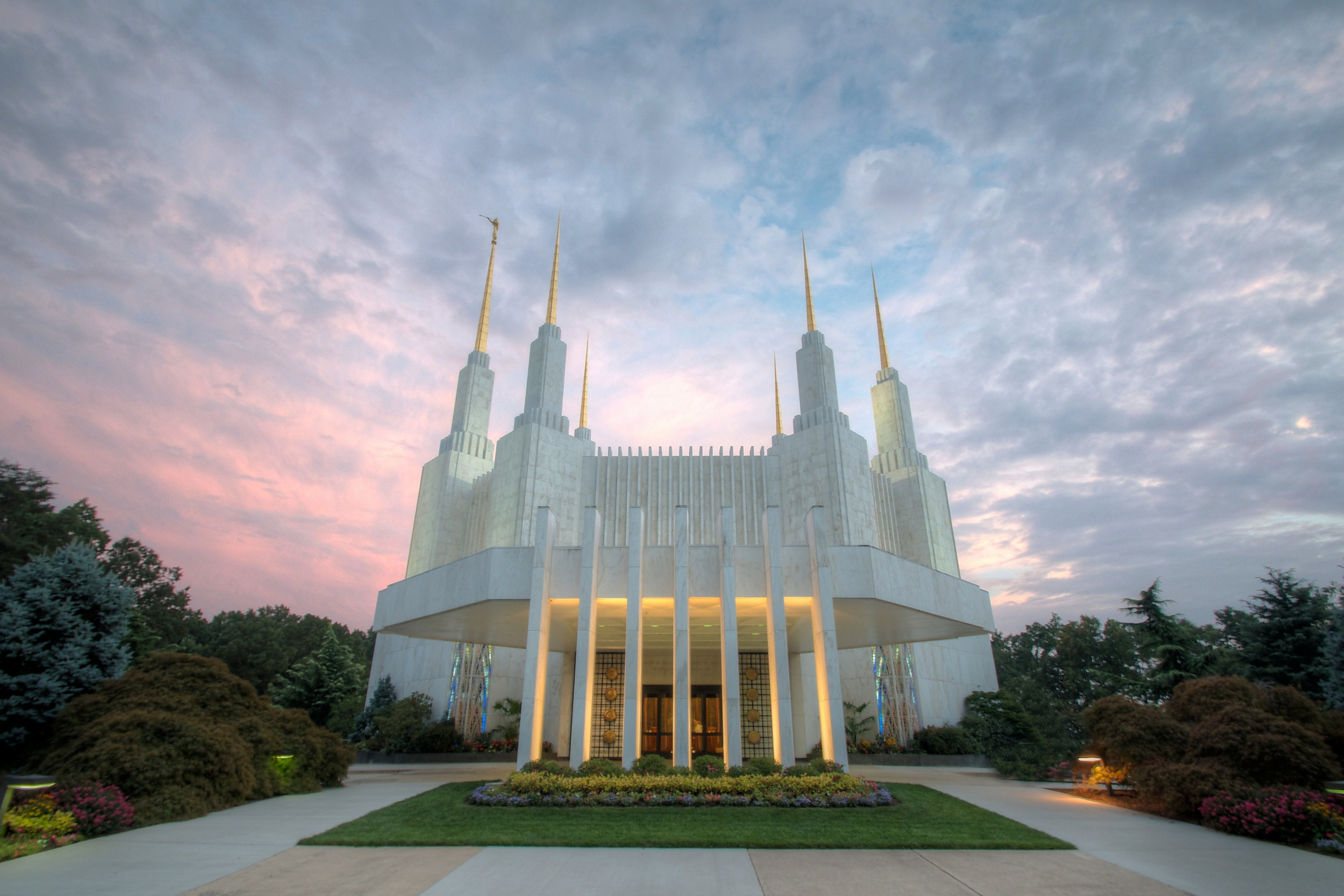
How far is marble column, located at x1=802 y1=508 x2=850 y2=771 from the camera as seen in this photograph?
14.1 meters

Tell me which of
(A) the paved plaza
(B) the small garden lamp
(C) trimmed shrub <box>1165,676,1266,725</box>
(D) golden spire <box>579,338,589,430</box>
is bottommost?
(A) the paved plaza

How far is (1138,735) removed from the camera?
12609mm

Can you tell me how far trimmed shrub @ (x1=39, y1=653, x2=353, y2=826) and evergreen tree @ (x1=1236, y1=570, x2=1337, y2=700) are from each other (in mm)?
27148

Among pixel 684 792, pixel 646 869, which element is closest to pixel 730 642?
pixel 684 792

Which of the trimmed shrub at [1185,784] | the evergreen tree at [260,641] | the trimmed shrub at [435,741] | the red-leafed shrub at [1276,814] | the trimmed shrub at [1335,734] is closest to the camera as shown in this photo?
the red-leafed shrub at [1276,814]

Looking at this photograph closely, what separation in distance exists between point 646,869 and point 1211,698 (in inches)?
515

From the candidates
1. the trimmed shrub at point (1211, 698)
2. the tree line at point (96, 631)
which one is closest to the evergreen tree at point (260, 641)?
the tree line at point (96, 631)

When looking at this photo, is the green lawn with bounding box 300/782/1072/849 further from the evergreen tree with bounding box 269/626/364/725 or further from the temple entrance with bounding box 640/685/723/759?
the evergreen tree with bounding box 269/626/364/725

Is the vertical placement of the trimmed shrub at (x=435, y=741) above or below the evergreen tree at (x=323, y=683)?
below

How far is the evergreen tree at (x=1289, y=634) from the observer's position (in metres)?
18.5

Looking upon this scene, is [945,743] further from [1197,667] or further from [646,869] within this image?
[646,869]

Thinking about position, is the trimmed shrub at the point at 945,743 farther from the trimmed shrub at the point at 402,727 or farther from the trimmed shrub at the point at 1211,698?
Answer: the trimmed shrub at the point at 402,727

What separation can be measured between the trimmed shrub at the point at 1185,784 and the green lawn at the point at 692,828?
10.4 ft

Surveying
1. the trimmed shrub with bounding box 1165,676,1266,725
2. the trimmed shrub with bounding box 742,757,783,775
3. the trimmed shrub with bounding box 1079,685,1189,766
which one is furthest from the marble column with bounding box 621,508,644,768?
the trimmed shrub with bounding box 1165,676,1266,725
